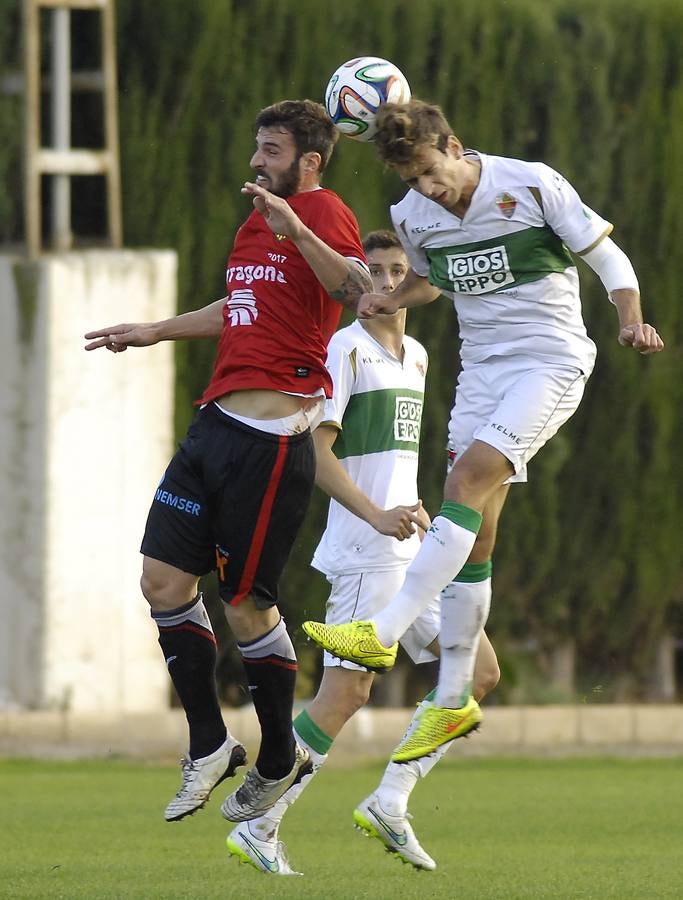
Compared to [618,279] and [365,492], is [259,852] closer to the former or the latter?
[365,492]

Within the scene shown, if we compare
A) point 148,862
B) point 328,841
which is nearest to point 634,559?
point 328,841

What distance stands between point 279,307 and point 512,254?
0.86 meters

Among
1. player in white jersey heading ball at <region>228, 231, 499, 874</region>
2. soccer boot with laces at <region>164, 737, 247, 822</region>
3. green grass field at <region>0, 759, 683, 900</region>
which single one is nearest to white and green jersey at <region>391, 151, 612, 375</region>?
player in white jersey heading ball at <region>228, 231, 499, 874</region>

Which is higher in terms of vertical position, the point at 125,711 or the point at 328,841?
the point at 328,841

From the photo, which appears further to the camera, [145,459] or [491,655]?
[145,459]

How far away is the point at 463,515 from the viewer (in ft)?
22.0

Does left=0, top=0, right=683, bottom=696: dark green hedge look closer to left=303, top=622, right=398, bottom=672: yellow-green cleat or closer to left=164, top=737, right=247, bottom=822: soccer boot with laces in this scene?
left=164, top=737, right=247, bottom=822: soccer boot with laces

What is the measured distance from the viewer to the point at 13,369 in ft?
43.9

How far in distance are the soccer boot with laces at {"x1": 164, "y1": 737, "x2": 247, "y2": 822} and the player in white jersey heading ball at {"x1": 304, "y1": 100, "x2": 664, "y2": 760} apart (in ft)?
2.08

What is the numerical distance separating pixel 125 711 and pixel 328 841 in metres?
5.31

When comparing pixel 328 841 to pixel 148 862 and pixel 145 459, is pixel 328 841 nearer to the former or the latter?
pixel 148 862

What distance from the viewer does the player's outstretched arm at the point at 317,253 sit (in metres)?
6.40

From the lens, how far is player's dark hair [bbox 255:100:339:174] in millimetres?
6766

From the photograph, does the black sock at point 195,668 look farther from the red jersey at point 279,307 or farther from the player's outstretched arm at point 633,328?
the player's outstretched arm at point 633,328
